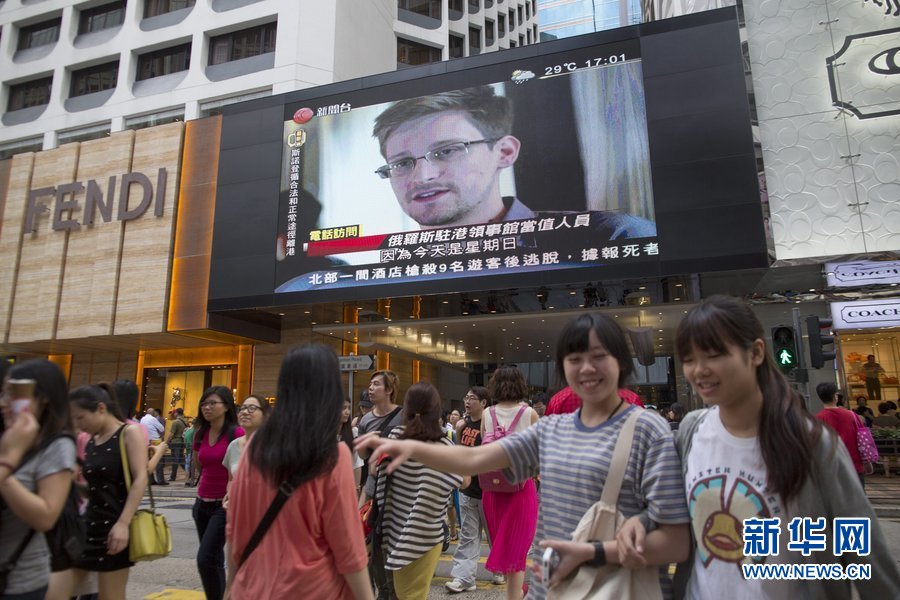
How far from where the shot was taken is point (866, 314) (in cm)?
1201

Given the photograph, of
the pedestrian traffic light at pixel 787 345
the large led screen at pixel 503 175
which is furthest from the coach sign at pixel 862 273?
the pedestrian traffic light at pixel 787 345

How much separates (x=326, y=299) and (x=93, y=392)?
10996 mm

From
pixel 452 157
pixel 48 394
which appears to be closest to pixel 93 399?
pixel 48 394

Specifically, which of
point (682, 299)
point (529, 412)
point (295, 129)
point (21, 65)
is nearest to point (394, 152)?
point (295, 129)

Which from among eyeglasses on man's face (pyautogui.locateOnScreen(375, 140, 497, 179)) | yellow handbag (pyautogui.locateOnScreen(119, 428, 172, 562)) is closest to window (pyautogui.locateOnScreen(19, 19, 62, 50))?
eyeglasses on man's face (pyautogui.locateOnScreen(375, 140, 497, 179))

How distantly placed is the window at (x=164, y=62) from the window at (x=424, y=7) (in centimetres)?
987

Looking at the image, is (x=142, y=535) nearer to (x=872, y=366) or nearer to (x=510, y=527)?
(x=510, y=527)

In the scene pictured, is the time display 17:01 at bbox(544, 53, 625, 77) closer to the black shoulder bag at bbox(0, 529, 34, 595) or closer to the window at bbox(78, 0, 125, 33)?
the black shoulder bag at bbox(0, 529, 34, 595)

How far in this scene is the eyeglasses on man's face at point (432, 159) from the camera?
44.5 ft

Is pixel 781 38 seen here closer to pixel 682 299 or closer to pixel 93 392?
pixel 682 299

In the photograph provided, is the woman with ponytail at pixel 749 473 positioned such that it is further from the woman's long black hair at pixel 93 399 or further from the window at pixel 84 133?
the window at pixel 84 133

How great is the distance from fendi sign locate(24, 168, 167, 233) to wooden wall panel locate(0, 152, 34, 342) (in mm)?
353

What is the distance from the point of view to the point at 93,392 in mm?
3164

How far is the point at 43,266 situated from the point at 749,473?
2016cm
